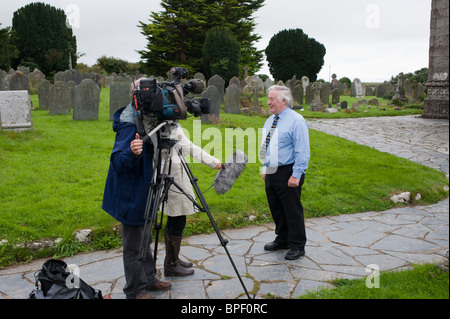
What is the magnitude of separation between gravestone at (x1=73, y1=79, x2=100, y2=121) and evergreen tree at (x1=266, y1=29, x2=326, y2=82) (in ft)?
→ 80.4

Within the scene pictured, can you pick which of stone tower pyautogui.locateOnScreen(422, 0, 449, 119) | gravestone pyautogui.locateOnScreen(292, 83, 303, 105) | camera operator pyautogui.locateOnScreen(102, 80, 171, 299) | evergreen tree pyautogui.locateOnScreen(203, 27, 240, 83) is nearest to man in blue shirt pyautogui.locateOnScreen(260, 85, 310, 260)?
camera operator pyautogui.locateOnScreen(102, 80, 171, 299)

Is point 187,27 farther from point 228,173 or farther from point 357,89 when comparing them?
point 228,173

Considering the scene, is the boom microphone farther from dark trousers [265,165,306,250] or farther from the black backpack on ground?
the black backpack on ground

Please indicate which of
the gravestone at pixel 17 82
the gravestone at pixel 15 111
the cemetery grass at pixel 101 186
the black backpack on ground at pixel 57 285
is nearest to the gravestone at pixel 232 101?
the cemetery grass at pixel 101 186

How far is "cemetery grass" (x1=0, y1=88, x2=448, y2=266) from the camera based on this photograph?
16.1ft

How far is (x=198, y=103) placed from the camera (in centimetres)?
344

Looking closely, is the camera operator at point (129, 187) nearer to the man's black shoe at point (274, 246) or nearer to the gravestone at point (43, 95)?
the man's black shoe at point (274, 246)

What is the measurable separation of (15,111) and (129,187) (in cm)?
761

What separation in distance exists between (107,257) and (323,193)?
3.80 metres

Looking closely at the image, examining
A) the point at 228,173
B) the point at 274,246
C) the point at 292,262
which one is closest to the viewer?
the point at 228,173

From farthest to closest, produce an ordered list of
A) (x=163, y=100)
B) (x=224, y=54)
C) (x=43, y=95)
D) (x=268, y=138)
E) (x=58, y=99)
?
(x=224, y=54)
(x=43, y=95)
(x=58, y=99)
(x=268, y=138)
(x=163, y=100)

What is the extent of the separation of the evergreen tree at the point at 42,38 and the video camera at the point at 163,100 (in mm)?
31905

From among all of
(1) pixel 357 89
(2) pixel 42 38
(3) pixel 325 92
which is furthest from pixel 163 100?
(2) pixel 42 38

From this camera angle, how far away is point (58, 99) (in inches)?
519
